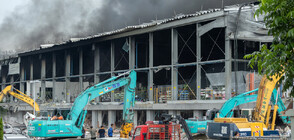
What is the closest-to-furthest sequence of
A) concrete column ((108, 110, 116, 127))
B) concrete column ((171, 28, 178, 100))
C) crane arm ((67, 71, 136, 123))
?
crane arm ((67, 71, 136, 123)), concrete column ((171, 28, 178, 100)), concrete column ((108, 110, 116, 127))

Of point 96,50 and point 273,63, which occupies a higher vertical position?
point 96,50

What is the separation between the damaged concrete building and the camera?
120 feet

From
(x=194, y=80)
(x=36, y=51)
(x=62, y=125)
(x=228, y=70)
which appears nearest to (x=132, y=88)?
(x=62, y=125)

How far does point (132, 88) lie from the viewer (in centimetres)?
3127

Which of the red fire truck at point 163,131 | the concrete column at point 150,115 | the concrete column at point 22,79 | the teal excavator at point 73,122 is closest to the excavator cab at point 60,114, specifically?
the teal excavator at point 73,122

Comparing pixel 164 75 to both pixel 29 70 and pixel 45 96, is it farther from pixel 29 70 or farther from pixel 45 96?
pixel 29 70

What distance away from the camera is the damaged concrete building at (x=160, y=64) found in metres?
36.6

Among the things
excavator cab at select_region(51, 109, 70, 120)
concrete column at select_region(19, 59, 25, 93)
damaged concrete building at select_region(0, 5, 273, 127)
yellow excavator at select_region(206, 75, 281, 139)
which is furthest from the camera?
concrete column at select_region(19, 59, 25, 93)

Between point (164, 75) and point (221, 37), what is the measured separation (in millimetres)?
10654

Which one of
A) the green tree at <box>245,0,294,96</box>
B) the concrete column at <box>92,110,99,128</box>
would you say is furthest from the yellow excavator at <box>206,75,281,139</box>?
the concrete column at <box>92,110,99,128</box>

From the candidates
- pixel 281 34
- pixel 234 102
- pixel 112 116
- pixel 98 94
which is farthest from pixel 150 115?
pixel 281 34

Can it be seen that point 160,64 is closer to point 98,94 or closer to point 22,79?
point 98,94

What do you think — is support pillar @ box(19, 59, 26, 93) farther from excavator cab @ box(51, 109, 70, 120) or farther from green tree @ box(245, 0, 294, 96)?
green tree @ box(245, 0, 294, 96)

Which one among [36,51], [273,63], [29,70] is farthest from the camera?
[29,70]
